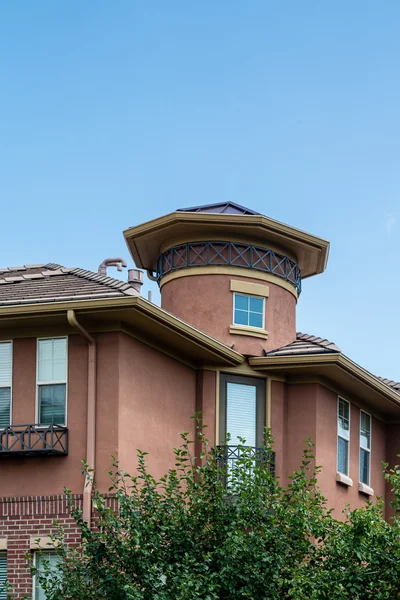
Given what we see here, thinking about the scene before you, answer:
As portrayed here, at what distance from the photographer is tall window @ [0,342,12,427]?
874 inches

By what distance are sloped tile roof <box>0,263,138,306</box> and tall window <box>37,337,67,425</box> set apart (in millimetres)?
920

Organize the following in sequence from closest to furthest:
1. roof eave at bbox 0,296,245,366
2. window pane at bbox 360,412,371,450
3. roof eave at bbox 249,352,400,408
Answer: roof eave at bbox 0,296,245,366, roof eave at bbox 249,352,400,408, window pane at bbox 360,412,371,450

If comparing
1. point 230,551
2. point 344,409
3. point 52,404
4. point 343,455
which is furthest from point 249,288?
point 230,551

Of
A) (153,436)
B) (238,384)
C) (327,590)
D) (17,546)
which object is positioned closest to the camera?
(327,590)

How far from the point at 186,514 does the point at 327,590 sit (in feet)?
7.60

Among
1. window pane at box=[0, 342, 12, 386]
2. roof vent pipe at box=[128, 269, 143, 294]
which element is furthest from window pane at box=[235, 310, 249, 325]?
→ window pane at box=[0, 342, 12, 386]

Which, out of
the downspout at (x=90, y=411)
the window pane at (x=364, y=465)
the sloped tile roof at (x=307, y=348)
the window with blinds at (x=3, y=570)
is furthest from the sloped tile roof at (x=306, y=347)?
the window with blinds at (x=3, y=570)

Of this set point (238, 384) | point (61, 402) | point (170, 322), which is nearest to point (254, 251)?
point (238, 384)

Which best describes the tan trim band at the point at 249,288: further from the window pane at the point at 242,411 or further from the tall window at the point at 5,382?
the tall window at the point at 5,382

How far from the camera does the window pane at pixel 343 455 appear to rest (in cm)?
2700

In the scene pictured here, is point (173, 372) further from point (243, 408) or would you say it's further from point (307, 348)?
point (307, 348)

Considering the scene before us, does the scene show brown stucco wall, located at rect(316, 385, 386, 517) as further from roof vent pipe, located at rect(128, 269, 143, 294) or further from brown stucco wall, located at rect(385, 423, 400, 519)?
roof vent pipe, located at rect(128, 269, 143, 294)

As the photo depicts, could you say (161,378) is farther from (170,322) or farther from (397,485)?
(397,485)

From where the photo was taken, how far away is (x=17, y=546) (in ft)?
70.0
